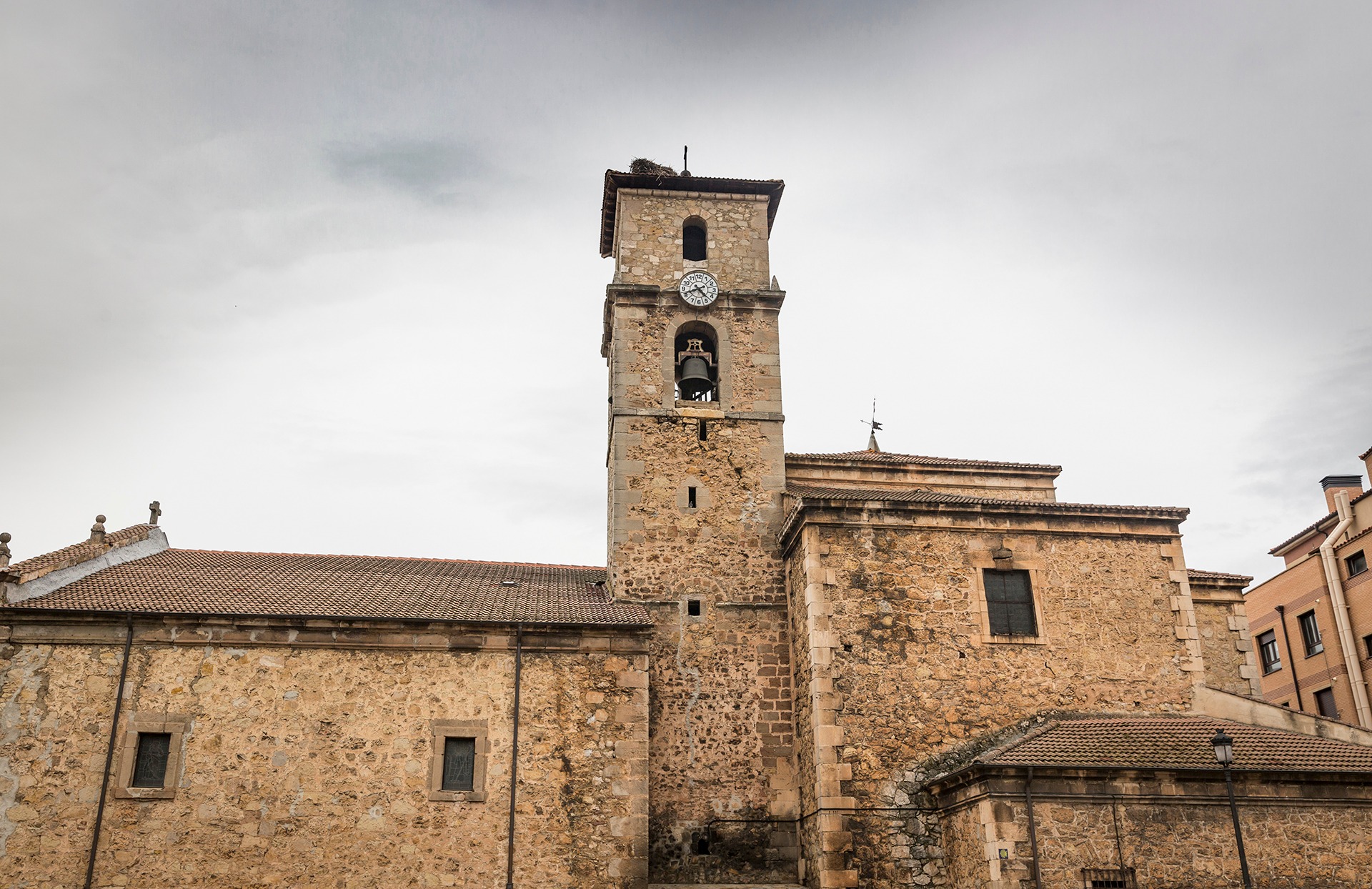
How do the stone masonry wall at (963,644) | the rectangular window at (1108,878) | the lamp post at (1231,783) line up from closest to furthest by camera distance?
the lamp post at (1231,783)
the rectangular window at (1108,878)
the stone masonry wall at (963,644)

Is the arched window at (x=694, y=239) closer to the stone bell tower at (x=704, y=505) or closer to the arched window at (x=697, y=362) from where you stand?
the stone bell tower at (x=704, y=505)

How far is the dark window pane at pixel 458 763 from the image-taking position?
1688cm

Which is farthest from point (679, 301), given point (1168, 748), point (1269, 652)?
point (1269, 652)

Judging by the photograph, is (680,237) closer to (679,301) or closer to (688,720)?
(679,301)

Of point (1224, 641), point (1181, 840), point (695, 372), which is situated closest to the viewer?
point (1181, 840)

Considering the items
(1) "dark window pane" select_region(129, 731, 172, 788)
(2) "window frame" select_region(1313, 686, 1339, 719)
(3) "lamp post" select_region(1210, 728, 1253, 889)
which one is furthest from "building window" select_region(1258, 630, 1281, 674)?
(1) "dark window pane" select_region(129, 731, 172, 788)

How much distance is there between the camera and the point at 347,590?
19.2 m

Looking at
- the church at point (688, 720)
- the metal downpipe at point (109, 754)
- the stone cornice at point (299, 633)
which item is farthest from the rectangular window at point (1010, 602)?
the metal downpipe at point (109, 754)

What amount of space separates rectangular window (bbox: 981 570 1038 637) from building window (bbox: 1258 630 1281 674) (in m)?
16.8

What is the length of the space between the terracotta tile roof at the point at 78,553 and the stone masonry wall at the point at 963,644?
12867 mm

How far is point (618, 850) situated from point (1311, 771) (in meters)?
10.1

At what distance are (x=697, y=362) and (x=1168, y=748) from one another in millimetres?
11076

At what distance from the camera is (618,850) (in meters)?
16.7

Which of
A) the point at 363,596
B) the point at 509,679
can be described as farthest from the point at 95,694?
the point at 509,679
